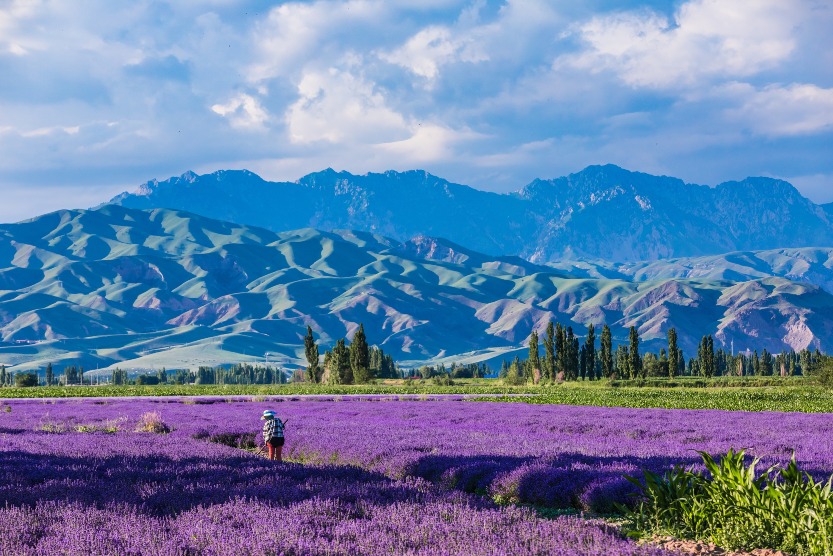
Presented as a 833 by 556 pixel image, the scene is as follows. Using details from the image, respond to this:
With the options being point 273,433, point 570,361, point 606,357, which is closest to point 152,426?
point 273,433

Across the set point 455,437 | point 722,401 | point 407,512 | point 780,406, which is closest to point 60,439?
point 455,437

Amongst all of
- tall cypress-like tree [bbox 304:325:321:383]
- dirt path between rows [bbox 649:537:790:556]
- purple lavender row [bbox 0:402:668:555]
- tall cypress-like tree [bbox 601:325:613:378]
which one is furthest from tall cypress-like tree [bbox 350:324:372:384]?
dirt path between rows [bbox 649:537:790:556]

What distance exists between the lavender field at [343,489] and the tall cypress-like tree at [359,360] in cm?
10553

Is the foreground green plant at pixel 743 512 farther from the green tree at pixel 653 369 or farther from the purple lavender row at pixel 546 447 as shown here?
the green tree at pixel 653 369

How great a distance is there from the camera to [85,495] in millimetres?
14742

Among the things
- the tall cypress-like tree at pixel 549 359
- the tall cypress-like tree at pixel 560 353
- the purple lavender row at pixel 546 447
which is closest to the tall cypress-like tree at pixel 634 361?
the tall cypress-like tree at pixel 560 353

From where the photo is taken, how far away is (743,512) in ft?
38.8

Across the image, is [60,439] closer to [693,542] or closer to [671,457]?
[671,457]

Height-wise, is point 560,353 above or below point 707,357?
above

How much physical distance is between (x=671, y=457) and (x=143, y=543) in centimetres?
1441

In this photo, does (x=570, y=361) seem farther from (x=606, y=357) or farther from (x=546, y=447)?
(x=546, y=447)

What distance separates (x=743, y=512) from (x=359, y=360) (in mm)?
128697

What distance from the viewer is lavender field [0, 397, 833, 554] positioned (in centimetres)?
1109

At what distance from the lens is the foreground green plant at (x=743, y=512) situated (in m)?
10.9
